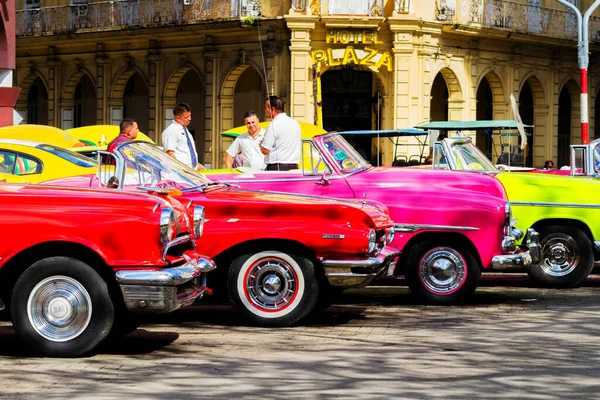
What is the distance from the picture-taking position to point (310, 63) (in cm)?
3591

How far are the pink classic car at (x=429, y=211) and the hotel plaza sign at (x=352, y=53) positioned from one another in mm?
22773

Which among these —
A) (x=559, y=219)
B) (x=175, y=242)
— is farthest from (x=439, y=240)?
(x=175, y=242)

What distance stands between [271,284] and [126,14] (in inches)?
1172

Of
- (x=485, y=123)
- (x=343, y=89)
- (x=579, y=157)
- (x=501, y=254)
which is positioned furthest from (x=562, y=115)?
(x=501, y=254)

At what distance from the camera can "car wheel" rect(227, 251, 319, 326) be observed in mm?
10969

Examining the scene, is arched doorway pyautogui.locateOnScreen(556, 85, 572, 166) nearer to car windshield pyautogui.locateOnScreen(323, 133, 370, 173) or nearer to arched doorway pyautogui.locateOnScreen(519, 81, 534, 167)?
arched doorway pyautogui.locateOnScreen(519, 81, 534, 167)

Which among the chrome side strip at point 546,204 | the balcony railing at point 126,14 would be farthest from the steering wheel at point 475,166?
the balcony railing at point 126,14

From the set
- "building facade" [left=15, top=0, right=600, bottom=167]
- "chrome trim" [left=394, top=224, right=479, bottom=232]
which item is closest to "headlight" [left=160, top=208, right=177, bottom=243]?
"chrome trim" [left=394, top=224, right=479, bottom=232]

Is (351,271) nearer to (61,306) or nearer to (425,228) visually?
(425,228)

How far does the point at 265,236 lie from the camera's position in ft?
35.8

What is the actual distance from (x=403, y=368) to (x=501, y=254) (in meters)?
4.36

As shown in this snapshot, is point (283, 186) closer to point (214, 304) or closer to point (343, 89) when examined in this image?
point (214, 304)

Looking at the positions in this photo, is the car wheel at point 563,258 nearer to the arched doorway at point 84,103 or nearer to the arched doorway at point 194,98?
the arched doorway at point 194,98

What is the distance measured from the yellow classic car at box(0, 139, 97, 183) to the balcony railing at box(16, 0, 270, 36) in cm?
2155
